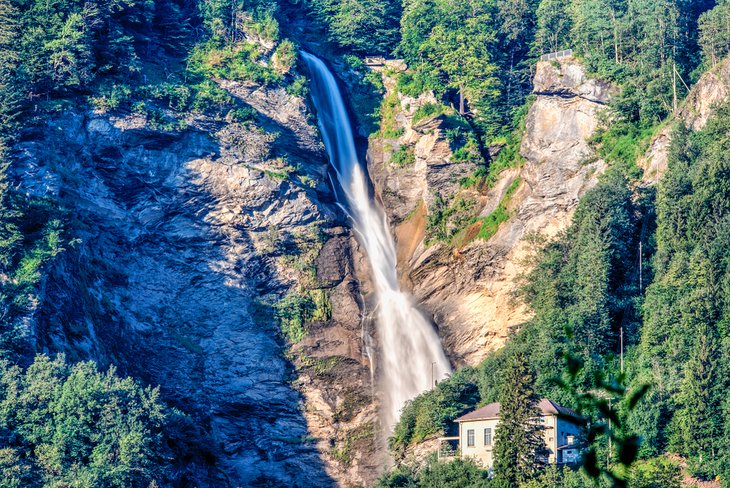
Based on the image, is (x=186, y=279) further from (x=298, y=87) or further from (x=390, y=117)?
(x=390, y=117)

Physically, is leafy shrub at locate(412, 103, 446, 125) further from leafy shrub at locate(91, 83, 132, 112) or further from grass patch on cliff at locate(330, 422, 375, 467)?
grass patch on cliff at locate(330, 422, 375, 467)

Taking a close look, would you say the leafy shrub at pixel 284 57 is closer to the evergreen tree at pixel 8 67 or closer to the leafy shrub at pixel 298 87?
the leafy shrub at pixel 298 87

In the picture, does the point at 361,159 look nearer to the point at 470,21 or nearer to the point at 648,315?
the point at 470,21

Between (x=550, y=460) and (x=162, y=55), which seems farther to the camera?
(x=162, y=55)

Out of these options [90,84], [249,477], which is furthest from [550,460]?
[90,84]

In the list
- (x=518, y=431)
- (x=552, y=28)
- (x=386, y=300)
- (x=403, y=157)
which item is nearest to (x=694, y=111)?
(x=552, y=28)

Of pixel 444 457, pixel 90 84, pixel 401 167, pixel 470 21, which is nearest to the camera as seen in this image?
pixel 444 457
